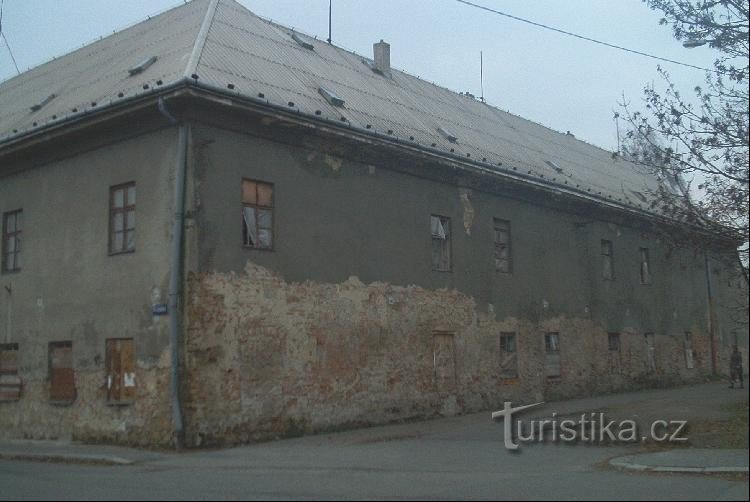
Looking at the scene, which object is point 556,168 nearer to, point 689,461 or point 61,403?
point 689,461

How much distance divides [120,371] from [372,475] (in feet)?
22.8

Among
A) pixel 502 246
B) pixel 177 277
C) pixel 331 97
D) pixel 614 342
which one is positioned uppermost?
pixel 331 97

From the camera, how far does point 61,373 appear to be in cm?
1675

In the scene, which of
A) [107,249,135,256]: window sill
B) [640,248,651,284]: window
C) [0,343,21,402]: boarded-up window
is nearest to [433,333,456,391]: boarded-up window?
[107,249,135,256]: window sill

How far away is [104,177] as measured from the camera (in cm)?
1647

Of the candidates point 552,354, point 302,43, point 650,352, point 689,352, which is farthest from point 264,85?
point 689,352

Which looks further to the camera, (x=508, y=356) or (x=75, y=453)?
(x=508, y=356)

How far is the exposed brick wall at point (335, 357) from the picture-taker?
1472 centimetres

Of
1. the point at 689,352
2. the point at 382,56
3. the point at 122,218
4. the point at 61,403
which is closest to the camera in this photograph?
the point at 122,218

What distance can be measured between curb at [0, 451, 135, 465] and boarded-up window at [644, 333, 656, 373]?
20833 millimetres

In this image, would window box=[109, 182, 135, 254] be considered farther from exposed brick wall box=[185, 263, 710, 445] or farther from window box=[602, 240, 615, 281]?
window box=[602, 240, 615, 281]

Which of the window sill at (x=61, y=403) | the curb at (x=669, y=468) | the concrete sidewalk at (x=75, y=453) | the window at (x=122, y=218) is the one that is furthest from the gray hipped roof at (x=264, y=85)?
the curb at (x=669, y=468)

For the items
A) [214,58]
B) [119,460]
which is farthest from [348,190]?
[119,460]

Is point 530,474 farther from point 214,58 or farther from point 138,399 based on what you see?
point 214,58
